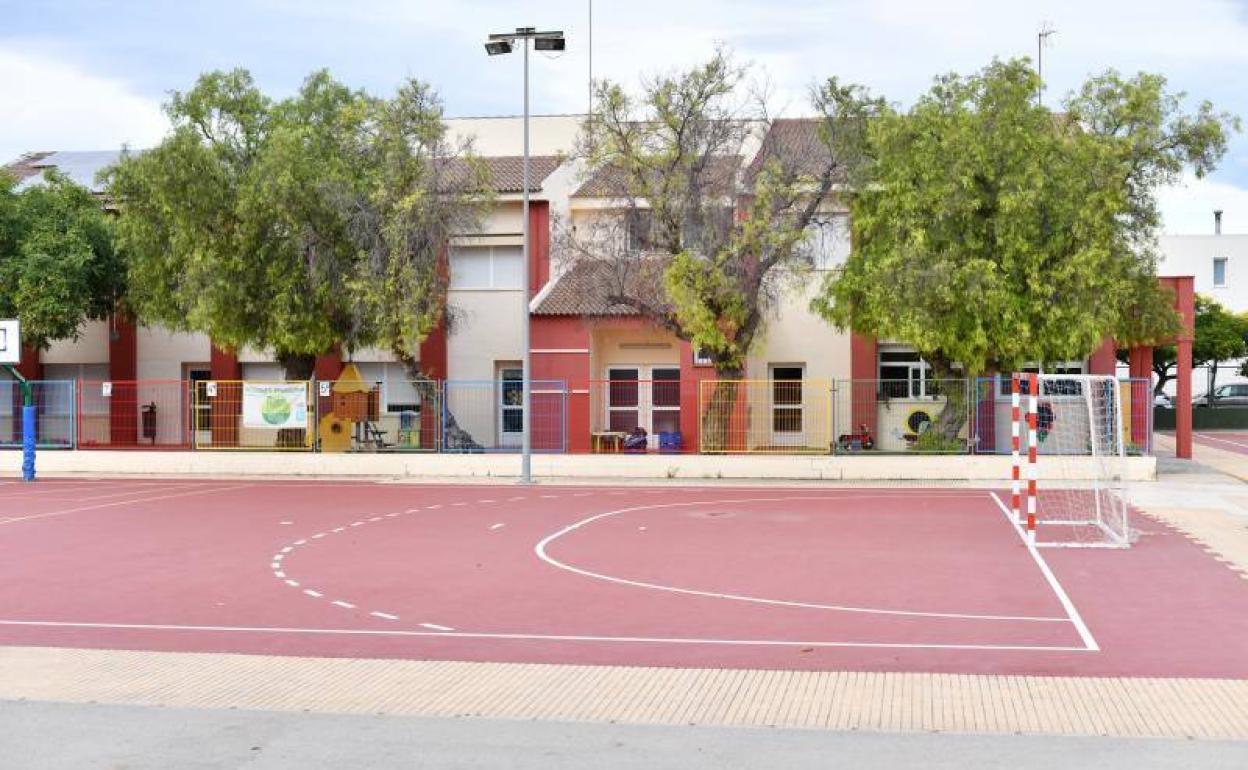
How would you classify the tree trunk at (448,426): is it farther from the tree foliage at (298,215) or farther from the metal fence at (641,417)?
the metal fence at (641,417)

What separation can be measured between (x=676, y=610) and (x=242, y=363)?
1246 inches

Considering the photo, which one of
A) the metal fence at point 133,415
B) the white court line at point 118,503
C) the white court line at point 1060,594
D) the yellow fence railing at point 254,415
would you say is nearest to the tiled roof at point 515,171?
the yellow fence railing at point 254,415

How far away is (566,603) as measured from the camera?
13.1 meters

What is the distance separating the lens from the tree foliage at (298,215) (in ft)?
108

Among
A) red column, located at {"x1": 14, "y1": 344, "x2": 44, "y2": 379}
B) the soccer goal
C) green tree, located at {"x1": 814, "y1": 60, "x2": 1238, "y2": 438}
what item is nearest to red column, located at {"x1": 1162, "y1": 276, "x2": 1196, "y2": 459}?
green tree, located at {"x1": 814, "y1": 60, "x2": 1238, "y2": 438}

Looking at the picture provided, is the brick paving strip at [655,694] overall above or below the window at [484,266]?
below

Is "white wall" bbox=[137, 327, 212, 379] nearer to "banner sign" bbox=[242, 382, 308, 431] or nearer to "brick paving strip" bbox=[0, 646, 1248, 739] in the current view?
"banner sign" bbox=[242, 382, 308, 431]

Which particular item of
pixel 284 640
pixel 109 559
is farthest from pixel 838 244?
pixel 284 640

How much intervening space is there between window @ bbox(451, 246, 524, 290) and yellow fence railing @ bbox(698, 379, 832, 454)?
396 inches

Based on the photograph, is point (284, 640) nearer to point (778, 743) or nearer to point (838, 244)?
point (778, 743)

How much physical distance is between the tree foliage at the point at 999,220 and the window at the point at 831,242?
2595mm

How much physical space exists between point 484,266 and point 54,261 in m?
11.8

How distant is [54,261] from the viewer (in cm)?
3694

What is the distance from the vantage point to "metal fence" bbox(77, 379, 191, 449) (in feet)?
114
